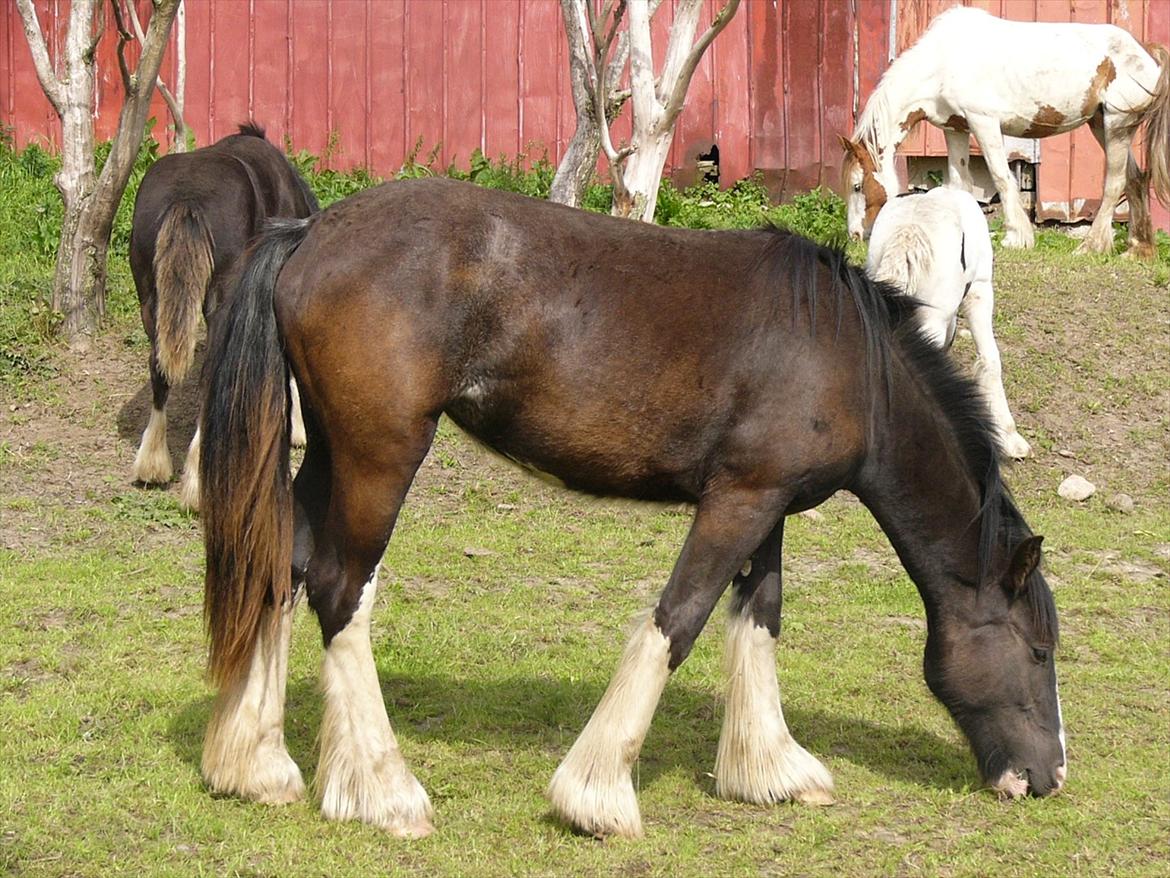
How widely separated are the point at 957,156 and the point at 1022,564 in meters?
8.78

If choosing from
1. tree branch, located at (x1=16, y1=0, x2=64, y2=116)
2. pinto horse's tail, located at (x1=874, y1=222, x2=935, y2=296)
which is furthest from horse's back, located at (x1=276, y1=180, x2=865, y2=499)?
tree branch, located at (x1=16, y1=0, x2=64, y2=116)

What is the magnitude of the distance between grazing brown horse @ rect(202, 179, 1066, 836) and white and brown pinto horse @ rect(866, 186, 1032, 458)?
350 cm

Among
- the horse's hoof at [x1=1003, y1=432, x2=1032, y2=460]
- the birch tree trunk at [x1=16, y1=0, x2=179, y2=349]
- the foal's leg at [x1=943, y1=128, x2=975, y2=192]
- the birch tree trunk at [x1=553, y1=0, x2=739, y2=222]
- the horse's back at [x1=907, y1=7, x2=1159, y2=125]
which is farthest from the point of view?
the foal's leg at [x1=943, y1=128, x2=975, y2=192]

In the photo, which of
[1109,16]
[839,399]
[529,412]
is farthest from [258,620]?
[1109,16]

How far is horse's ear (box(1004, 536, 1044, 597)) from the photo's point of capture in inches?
181

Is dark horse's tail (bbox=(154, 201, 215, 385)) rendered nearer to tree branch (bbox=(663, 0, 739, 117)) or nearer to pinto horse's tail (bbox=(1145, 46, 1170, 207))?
tree branch (bbox=(663, 0, 739, 117))

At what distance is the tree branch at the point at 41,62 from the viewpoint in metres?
9.95

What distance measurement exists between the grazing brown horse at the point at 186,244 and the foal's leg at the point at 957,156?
6.24 metres

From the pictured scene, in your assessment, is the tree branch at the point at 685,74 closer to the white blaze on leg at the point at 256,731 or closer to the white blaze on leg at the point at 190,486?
the white blaze on leg at the point at 190,486

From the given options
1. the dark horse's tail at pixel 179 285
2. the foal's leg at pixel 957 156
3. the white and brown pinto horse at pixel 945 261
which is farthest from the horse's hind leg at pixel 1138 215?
the dark horse's tail at pixel 179 285

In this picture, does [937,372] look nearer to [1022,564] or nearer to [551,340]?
[1022,564]

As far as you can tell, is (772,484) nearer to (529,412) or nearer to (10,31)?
(529,412)

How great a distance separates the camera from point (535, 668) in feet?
19.4

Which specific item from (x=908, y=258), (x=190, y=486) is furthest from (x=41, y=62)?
(x=908, y=258)
